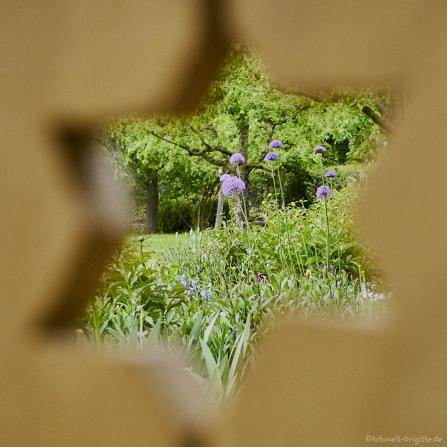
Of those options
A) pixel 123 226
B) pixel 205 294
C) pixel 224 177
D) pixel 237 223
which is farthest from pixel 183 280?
pixel 123 226

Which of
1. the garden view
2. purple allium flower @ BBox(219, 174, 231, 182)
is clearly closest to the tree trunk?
the garden view

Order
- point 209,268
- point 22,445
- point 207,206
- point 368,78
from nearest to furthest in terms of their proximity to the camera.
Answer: point 368,78
point 22,445
point 207,206
point 209,268

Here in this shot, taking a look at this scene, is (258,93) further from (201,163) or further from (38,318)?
(38,318)

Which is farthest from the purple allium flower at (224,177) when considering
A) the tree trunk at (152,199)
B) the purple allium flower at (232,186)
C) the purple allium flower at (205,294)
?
the purple allium flower at (205,294)

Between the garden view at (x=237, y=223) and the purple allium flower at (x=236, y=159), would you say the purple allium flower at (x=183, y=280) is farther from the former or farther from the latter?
the purple allium flower at (x=236, y=159)

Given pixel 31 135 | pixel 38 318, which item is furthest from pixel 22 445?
pixel 31 135

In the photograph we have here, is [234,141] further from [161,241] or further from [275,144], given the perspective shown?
[161,241]
